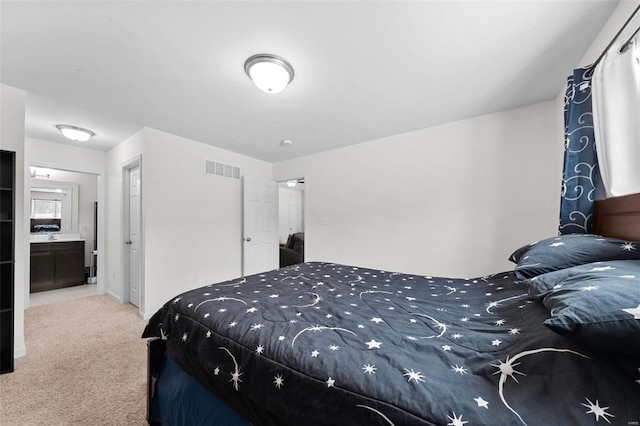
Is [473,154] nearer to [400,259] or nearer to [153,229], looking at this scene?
[400,259]

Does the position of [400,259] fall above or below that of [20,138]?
below

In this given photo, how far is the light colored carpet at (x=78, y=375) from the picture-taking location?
4.90 ft

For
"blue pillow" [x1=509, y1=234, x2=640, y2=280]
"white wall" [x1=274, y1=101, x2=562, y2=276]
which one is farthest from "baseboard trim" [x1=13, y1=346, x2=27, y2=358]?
"blue pillow" [x1=509, y1=234, x2=640, y2=280]

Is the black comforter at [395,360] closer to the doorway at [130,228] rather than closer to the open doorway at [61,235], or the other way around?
the doorway at [130,228]

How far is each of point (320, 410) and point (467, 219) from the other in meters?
2.72

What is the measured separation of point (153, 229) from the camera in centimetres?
297

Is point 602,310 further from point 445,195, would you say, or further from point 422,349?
point 445,195

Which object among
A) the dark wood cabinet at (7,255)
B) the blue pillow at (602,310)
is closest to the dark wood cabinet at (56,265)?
the dark wood cabinet at (7,255)

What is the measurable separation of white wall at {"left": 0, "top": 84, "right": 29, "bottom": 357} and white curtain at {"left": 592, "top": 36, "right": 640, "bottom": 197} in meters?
4.33

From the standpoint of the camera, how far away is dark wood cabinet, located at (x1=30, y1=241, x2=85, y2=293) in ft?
12.9

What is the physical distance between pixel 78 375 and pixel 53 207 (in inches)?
178

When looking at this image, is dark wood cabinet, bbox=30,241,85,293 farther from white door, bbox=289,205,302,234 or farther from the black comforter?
white door, bbox=289,205,302,234

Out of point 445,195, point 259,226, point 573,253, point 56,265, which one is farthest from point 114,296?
point 573,253

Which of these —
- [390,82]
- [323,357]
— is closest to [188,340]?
[323,357]
